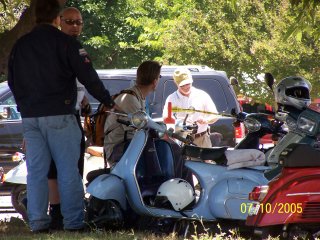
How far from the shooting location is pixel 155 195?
812 cm

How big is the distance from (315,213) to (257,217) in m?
0.42

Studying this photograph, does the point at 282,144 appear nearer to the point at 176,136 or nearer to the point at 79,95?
the point at 176,136

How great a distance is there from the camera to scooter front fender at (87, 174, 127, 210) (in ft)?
26.2

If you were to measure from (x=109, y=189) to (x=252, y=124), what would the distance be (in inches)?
55.1

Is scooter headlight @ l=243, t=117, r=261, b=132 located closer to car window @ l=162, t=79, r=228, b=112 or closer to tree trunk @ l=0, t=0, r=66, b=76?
tree trunk @ l=0, t=0, r=66, b=76

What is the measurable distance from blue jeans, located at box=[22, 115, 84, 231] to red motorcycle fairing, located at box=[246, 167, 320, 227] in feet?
5.59

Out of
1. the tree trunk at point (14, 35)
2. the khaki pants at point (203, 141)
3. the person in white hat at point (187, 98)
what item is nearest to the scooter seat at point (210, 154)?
the tree trunk at point (14, 35)

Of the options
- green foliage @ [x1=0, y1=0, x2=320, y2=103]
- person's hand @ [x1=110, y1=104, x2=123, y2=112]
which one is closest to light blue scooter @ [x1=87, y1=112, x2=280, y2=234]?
person's hand @ [x1=110, y1=104, x2=123, y2=112]

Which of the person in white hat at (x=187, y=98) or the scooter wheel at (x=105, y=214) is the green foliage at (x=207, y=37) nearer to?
the person in white hat at (x=187, y=98)

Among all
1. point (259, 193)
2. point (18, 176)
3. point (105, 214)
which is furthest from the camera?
point (18, 176)

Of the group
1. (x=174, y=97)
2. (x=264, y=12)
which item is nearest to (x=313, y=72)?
(x=264, y=12)

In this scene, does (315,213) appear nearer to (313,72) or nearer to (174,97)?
(174,97)

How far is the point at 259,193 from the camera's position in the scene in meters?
6.93

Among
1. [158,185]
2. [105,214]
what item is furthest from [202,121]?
[105,214]
